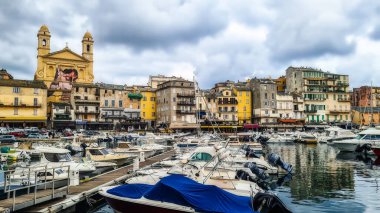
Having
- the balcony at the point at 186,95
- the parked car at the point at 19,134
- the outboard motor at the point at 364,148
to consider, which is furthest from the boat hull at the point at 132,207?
the balcony at the point at 186,95

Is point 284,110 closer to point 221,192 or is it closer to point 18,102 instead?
point 18,102

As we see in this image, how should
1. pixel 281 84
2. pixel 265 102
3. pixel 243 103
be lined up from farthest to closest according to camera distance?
pixel 281 84 < pixel 243 103 < pixel 265 102

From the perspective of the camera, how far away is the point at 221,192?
14.1 metres

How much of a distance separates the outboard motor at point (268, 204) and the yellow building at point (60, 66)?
9525 centimetres

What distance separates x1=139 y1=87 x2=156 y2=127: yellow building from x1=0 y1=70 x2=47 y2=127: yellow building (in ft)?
99.5

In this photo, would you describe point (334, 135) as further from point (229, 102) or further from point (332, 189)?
point (332, 189)

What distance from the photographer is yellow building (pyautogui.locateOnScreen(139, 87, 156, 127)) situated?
109 meters

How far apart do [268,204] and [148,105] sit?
95.3 metres

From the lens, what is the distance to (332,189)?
26.1 metres

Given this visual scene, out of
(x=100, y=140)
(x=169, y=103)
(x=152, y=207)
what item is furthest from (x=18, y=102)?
(x=152, y=207)

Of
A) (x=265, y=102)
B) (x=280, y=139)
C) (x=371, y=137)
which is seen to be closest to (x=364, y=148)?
(x=371, y=137)

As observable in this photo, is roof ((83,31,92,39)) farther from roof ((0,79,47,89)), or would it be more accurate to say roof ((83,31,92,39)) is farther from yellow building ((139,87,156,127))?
roof ((0,79,47,89))

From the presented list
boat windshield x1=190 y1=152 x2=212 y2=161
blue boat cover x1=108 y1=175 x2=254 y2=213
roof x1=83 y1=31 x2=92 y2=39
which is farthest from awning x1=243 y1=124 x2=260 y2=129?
blue boat cover x1=108 y1=175 x2=254 y2=213

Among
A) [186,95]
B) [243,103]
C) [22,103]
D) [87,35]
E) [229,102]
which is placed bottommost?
[22,103]
